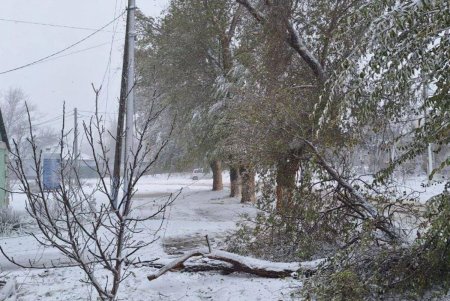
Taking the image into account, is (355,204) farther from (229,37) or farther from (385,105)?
(229,37)

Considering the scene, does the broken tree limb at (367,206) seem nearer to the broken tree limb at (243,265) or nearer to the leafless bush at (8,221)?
the broken tree limb at (243,265)

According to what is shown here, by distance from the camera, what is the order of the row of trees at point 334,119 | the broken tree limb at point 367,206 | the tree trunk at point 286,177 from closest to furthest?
the row of trees at point 334,119 < the broken tree limb at point 367,206 < the tree trunk at point 286,177

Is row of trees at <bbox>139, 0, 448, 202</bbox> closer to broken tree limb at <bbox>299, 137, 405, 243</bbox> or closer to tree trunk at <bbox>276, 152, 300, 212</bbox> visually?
tree trunk at <bbox>276, 152, 300, 212</bbox>

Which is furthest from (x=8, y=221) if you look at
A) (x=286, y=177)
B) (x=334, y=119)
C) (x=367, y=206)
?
(x=334, y=119)

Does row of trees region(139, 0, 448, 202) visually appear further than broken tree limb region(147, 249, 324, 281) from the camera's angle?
No

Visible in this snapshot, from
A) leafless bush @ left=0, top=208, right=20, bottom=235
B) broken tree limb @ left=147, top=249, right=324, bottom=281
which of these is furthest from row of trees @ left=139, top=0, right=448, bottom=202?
leafless bush @ left=0, top=208, right=20, bottom=235

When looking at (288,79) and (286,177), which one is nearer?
(286,177)

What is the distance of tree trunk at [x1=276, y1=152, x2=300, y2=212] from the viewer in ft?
23.0

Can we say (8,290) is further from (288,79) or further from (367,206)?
(288,79)

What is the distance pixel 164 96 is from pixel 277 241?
1137cm

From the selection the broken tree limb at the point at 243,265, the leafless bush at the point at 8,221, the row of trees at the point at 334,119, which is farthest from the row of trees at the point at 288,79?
the leafless bush at the point at 8,221

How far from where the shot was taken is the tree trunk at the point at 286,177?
23.0 ft

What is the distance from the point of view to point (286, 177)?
26.7 feet

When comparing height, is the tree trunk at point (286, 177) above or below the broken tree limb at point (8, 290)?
above
